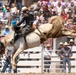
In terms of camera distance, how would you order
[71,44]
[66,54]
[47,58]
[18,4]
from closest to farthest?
1. [66,54]
2. [47,58]
3. [71,44]
4. [18,4]

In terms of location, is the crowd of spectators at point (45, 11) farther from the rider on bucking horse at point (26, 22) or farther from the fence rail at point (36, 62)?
the rider on bucking horse at point (26, 22)

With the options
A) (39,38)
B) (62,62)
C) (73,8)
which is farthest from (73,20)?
(39,38)

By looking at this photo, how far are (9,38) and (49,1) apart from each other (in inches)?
244

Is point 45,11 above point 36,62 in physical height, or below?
above

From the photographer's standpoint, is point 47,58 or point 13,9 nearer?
point 47,58

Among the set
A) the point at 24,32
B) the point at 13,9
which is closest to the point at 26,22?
the point at 24,32

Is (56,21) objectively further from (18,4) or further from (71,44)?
(18,4)

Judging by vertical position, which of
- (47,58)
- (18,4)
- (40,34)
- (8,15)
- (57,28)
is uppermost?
(18,4)

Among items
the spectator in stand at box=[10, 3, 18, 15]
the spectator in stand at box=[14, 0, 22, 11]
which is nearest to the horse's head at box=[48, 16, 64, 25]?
the spectator in stand at box=[10, 3, 18, 15]

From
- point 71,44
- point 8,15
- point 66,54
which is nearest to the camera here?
point 66,54

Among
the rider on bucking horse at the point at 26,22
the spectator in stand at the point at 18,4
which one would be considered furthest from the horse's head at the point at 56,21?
the spectator in stand at the point at 18,4

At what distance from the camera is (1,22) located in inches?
651

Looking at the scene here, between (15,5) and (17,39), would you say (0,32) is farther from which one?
(17,39)

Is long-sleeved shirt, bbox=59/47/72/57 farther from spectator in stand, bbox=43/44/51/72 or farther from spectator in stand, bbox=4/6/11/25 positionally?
spectator in stand, bbox=4/6/11/25
